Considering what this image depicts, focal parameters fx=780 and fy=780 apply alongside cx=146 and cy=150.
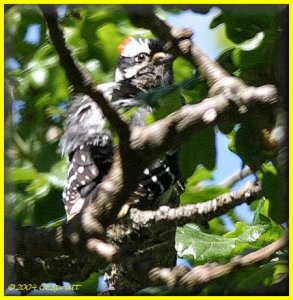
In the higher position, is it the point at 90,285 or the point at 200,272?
the point at 200,272

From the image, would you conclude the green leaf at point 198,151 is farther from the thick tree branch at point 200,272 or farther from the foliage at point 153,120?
the thick tree branch at point 200,272

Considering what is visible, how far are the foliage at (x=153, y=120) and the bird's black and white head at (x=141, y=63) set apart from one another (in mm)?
486

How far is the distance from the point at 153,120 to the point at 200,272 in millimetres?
473

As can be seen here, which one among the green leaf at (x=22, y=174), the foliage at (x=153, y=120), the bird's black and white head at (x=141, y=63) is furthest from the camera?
the bird's black and white head at (x=141, y=63)

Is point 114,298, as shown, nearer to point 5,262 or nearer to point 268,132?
point 5,262

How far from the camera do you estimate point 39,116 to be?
7.85 ft

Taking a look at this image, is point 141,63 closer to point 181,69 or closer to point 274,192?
point 181,69

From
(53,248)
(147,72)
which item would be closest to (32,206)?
(53,248)

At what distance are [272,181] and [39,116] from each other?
102 centimetres

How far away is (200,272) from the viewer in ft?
3.85

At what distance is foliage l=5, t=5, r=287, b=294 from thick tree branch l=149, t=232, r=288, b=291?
16mm

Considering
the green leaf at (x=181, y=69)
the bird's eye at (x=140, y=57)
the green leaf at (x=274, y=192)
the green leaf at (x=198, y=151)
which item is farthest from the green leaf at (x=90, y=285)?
the bird's eye at (x=140, y=57)

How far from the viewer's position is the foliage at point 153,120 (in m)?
1.55

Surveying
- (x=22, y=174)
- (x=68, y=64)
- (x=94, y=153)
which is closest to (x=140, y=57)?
(x=94, y=153)
